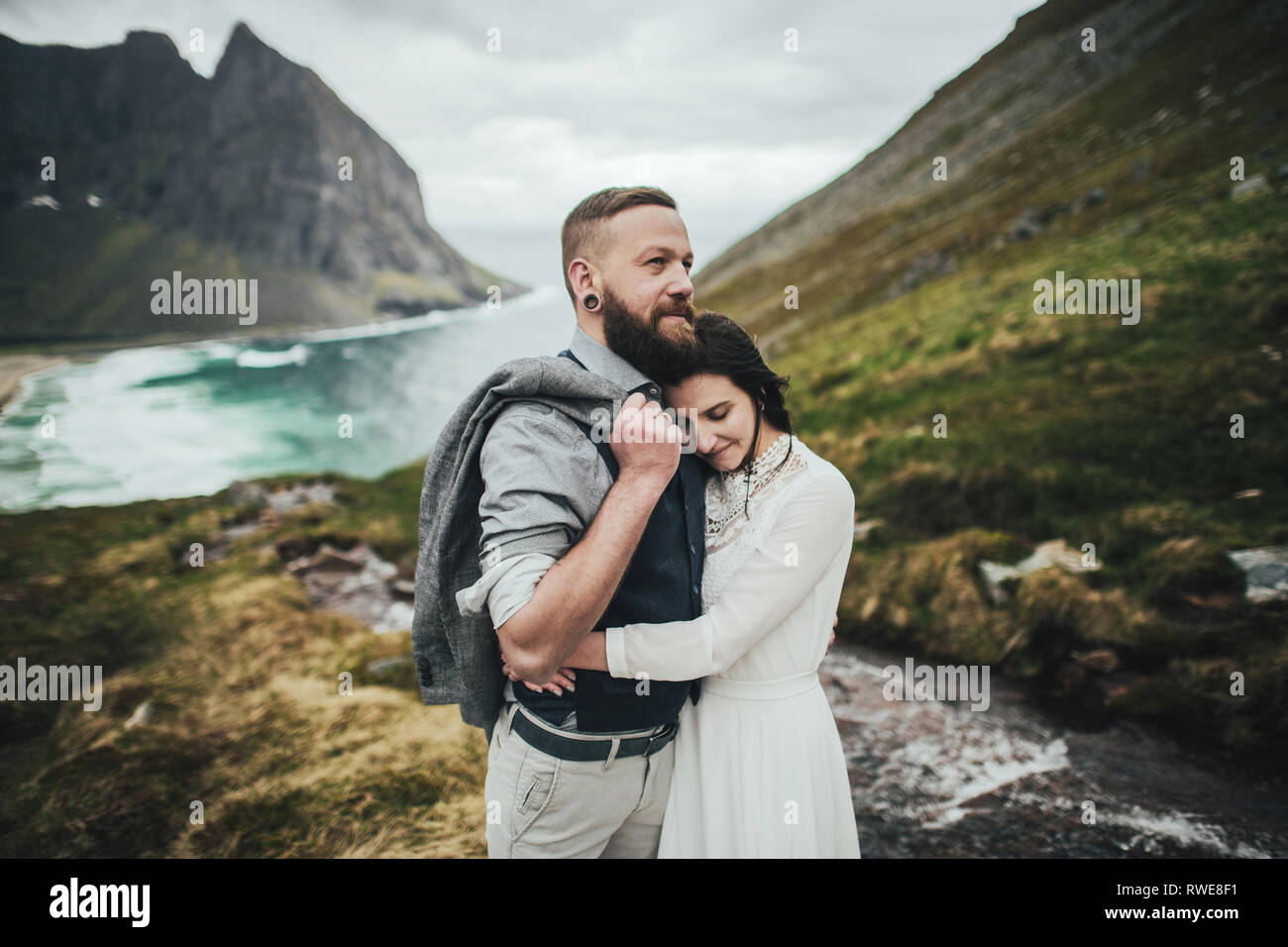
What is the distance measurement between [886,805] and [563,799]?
455 centimetres

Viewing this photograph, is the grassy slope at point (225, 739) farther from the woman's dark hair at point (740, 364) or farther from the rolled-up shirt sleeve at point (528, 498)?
the woman's dark hair at point (740, 364)

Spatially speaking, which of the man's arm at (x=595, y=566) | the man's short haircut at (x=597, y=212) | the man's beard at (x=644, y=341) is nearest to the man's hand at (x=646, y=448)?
the man's arm at (x=595, y=566)

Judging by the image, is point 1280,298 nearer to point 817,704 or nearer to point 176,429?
point 817,704

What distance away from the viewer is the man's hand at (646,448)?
241 cm

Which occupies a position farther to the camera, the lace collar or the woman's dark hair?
the lace collar

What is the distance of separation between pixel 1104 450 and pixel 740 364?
33.9ft

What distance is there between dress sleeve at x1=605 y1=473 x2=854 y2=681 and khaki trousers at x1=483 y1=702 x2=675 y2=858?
0.53m

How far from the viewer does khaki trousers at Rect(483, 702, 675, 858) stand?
269cm

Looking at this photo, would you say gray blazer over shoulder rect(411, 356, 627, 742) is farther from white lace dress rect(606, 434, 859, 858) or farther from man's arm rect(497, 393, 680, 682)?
white lace dress rect(606, 434, 859, 858)

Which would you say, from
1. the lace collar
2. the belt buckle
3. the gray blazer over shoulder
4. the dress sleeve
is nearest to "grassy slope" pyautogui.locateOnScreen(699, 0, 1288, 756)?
the dress sleeve

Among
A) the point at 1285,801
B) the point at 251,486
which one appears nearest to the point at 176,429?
the point at 251,486

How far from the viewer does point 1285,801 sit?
17.2 ft

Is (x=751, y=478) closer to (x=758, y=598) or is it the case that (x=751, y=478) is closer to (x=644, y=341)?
(x=758, y=598)

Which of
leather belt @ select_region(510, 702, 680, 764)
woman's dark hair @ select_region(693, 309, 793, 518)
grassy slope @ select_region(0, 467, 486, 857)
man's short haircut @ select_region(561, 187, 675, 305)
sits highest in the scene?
man's short haircut @ select_region(561, 187, 675, 305)
